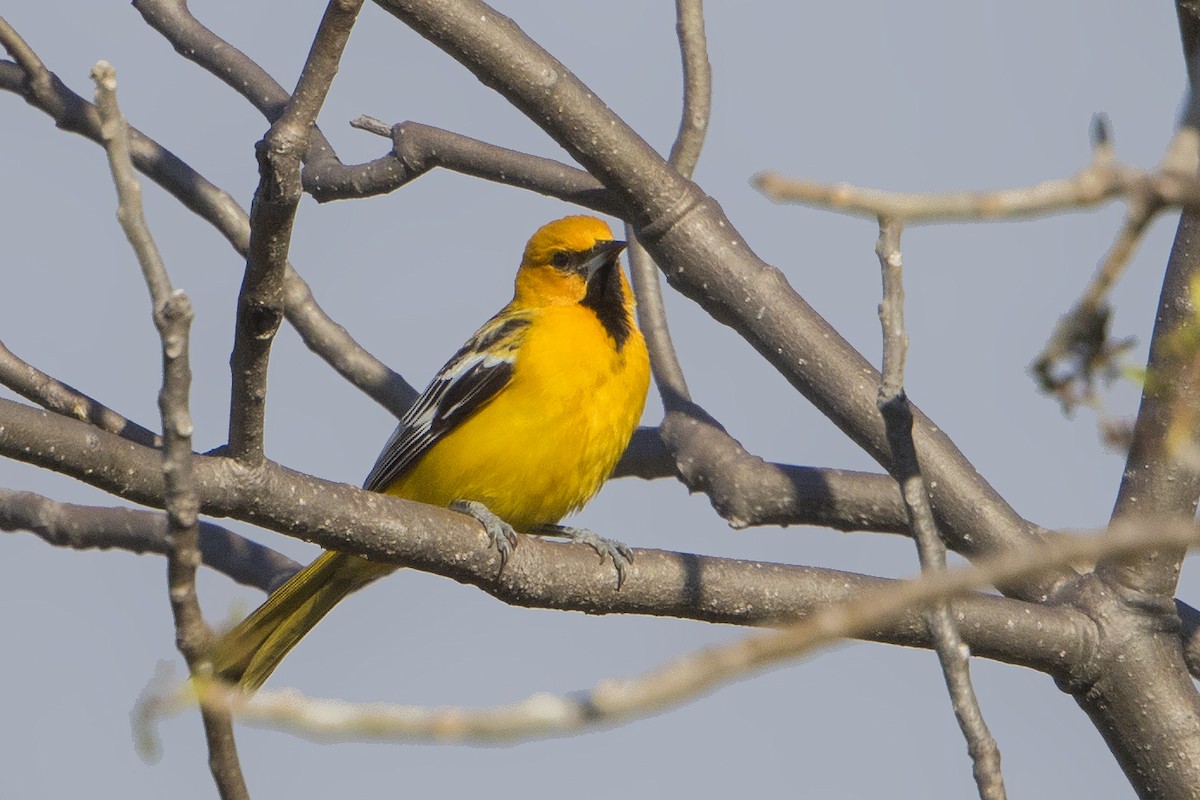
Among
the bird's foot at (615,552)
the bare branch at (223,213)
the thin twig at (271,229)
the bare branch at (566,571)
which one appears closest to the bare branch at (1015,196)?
the thin twig at (271,229)

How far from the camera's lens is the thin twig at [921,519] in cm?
231

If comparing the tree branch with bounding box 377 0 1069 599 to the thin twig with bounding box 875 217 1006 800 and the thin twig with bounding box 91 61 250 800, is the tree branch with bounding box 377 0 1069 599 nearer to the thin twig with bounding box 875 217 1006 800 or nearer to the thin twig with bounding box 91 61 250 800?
the thin twig with bounding box 875 217 1006 800

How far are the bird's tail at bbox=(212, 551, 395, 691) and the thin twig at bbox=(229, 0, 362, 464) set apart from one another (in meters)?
1.88

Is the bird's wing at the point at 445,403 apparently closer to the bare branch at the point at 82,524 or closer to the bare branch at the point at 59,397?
the bare branch at the point at 82,524

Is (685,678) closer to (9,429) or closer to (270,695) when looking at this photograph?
(270,695)

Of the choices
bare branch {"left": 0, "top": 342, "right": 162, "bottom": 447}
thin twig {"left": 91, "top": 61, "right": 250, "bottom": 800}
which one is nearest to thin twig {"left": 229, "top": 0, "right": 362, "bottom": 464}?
bare branch {"left": 0, "top": 342, "right": 162, "bottom": 447}

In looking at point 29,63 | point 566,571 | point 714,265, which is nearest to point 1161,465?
point 714,265

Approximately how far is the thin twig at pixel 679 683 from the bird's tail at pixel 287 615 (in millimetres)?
3924

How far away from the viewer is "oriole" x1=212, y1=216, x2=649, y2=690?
5137 mm

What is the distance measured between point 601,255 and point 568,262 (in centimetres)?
19

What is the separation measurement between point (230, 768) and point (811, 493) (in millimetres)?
2976

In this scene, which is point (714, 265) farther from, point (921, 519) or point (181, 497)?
point (181, 497)

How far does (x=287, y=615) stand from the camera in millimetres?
5129

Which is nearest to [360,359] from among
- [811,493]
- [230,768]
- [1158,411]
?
[811,493]
